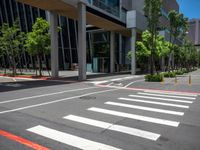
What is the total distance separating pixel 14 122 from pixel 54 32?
1953 cm

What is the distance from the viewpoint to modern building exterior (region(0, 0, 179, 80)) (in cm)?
2344

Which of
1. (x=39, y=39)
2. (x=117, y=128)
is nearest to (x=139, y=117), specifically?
(x=117, y=128)

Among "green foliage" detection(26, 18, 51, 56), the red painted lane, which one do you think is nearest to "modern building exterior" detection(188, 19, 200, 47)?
"green foliage" detection(26, 18, 51, 56)

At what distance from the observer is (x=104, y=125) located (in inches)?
265

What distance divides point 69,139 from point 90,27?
36.5 meters

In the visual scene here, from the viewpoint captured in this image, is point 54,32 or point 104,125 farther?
point 54,32

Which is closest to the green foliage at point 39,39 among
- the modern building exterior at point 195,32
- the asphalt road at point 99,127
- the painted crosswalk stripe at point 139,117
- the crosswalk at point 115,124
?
the asphalt road at point 99,127

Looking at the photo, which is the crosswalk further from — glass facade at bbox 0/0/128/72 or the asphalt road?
glass facade at bbox 0/0/128/72

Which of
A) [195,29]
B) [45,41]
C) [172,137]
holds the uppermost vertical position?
[195,29]

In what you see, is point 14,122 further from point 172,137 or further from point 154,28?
point 154,28

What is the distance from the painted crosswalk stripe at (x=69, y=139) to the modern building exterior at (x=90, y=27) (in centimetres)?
1725

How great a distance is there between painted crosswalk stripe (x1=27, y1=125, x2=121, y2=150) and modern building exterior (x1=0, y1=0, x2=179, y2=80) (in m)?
17.2

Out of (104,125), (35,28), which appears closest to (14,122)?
(104,125)

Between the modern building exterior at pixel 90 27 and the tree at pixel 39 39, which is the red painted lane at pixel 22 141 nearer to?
the modern building exterior at pixel 90 27
